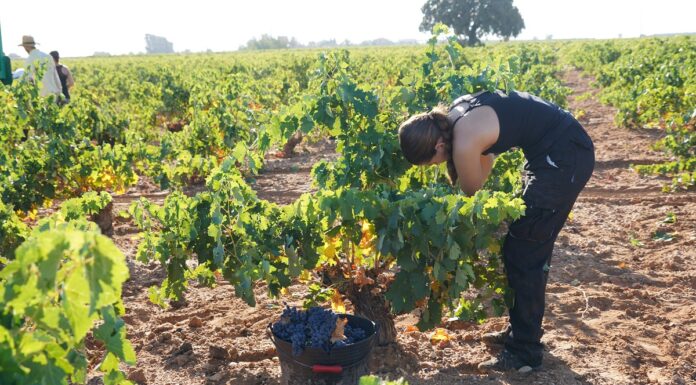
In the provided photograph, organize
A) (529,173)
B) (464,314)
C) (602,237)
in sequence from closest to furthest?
(529,173)
(464,314)
(602,237)

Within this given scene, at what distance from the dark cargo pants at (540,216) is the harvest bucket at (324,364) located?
91 centimetres

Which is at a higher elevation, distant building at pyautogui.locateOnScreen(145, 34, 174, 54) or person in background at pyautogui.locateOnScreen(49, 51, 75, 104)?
distant building at pyautogui.locateOnScreen(145, 34, 174, 54)

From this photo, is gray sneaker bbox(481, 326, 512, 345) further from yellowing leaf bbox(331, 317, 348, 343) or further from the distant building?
the distant building

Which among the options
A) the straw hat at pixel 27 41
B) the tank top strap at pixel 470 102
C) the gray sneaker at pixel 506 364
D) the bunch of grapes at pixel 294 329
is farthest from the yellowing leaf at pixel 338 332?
the straw hat at pixel 27 41

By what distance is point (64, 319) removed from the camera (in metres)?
1.84

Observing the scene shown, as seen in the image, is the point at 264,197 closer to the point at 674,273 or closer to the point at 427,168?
the point at 427,168

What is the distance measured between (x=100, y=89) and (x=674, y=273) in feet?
60.1

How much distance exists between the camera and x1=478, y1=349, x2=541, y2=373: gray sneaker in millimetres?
4039

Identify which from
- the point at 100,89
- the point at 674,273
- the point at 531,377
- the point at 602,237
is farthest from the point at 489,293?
the point at 100,89

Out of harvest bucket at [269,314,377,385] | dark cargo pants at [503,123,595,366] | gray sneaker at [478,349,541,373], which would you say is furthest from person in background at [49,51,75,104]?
dark cargo pants at [503,123,595,366]

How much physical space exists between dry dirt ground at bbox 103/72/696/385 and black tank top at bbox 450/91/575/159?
1369 mm

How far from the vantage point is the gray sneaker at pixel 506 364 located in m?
4.04

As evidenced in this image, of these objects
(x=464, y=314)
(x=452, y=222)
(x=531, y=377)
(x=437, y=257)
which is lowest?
(x=531, y=377)

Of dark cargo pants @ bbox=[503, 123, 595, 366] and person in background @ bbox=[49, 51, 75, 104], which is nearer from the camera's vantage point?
dark cargo pants @ bbox=[503, 123, 595, 366]
